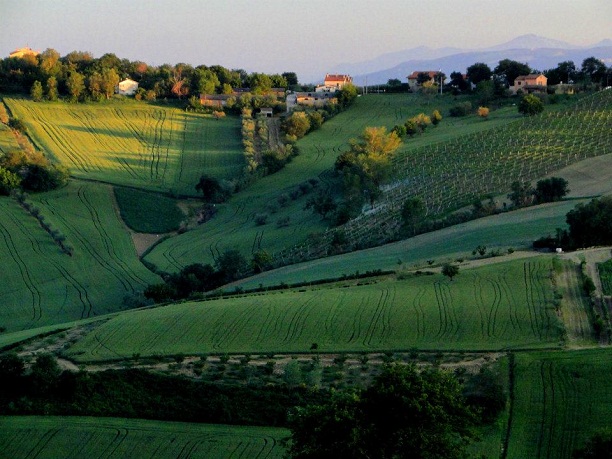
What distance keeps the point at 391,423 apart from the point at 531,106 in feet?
235

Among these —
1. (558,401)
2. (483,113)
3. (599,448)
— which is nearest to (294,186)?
(483,113)

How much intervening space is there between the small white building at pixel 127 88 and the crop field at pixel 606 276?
8134 cm

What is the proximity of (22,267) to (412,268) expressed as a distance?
82.6 feet

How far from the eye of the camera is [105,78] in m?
113

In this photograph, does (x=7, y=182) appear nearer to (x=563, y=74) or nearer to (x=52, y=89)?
(x=52, y=89)

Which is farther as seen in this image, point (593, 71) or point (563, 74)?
point (563, 74)

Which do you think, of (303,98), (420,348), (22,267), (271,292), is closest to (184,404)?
(420,348)

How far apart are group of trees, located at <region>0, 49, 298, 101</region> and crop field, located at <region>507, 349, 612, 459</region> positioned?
283 ft

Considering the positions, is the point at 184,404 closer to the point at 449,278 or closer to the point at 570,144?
the point at 449,278

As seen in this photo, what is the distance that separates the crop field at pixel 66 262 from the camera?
5325 cm

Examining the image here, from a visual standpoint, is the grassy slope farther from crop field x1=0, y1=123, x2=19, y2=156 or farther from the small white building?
the small white building

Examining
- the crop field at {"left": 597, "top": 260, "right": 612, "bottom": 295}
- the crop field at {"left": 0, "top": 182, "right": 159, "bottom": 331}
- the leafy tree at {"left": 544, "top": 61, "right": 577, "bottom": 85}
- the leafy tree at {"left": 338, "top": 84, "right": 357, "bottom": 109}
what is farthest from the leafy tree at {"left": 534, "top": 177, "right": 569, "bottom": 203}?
the leafy tree at {"left": 338, "top": 84, "right": 357, "bottom": 109}

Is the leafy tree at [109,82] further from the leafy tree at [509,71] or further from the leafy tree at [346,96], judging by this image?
the leafy tree at [509,71]

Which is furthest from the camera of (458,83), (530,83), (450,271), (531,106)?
(458,83)
